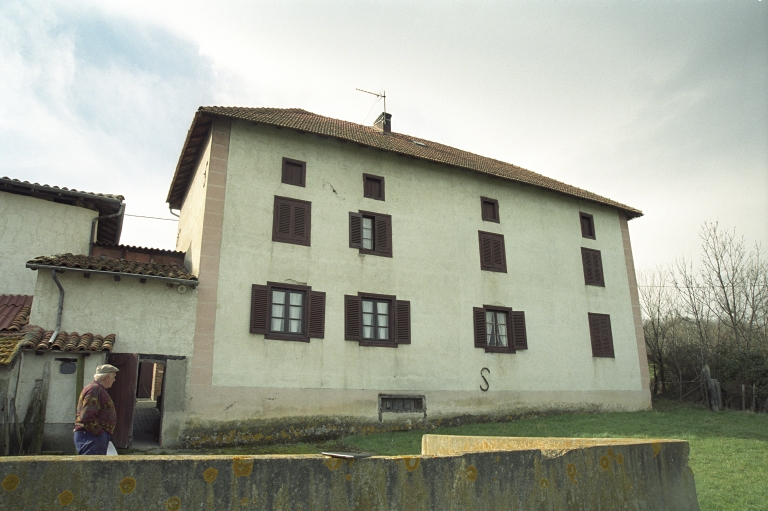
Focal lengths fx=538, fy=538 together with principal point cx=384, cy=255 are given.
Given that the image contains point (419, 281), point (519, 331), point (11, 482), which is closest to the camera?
point (11, 482)

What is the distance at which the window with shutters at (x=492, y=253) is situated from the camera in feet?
60.3

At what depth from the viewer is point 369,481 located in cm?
354

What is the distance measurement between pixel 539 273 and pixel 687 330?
12.1m

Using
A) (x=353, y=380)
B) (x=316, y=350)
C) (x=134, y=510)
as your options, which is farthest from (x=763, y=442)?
(x=134, y=510)

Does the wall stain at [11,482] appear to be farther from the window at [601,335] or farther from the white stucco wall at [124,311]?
the window at [601,335]

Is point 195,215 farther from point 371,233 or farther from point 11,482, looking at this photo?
point 11,482

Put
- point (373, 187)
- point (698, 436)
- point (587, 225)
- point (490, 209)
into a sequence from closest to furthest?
point (698, 436)
point (373, 187)
point (490, 209)
point (587, 225)

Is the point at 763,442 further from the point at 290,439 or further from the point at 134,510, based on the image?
the point at 134,510

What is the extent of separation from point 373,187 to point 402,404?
6766 mm

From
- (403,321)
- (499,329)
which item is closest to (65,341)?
(403,321)

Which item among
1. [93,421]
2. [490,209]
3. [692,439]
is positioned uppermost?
[490,209]

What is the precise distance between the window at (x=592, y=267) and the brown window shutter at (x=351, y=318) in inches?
388

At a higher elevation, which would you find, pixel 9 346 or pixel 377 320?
pixel 377 320

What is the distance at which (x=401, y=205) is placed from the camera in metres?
17.4
